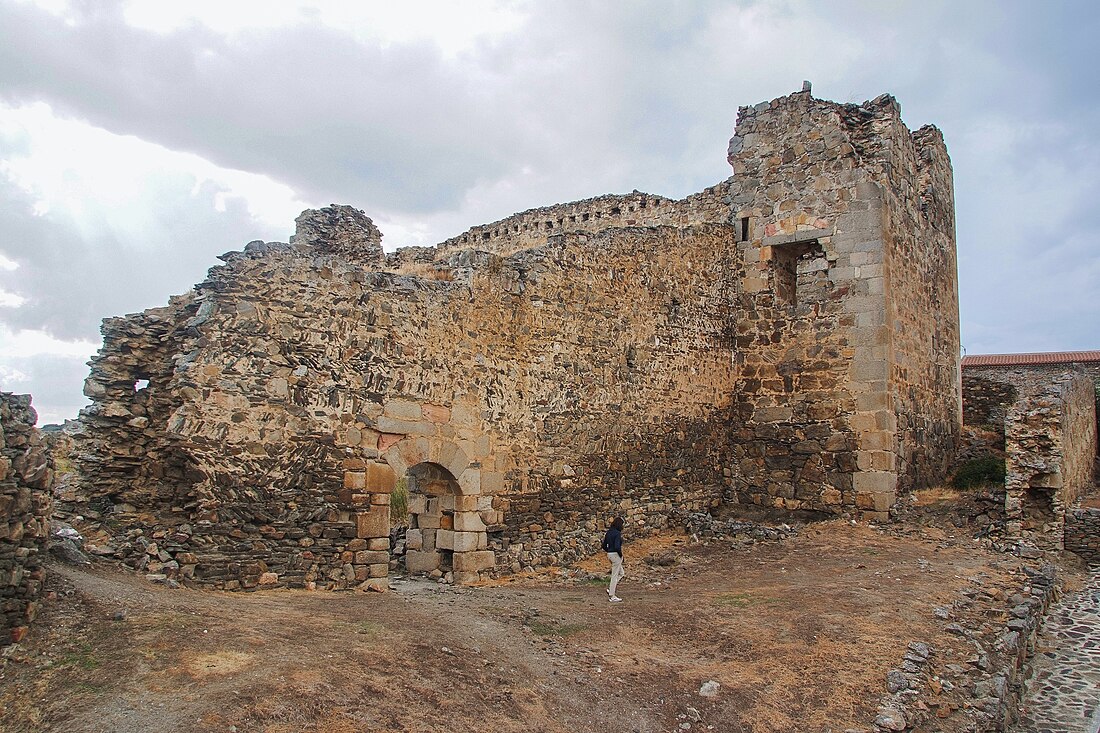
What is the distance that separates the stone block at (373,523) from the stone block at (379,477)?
208mm

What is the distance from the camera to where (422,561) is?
1010 centimetres

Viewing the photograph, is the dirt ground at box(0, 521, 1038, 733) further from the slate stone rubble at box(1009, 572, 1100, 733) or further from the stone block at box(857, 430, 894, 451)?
the stone block at box(857, 430, 894, 451)

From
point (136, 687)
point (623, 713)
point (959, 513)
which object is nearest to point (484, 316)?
point (623, 713)

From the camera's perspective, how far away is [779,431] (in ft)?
44.1

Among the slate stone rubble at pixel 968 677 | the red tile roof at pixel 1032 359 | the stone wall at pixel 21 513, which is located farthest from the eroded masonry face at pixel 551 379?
the red tile roof at pixel 1032 359

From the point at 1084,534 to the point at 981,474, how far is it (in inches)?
80.4

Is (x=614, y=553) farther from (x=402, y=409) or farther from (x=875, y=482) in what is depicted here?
(x=875, y=482)

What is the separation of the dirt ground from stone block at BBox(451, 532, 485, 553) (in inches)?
22.3

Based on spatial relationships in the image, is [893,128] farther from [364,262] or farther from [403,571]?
[403,571]

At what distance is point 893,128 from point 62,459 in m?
14.0

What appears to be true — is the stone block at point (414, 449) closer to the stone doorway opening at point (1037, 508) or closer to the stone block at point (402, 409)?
the stone block at point (402, 409)

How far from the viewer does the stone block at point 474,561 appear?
9.81 metres

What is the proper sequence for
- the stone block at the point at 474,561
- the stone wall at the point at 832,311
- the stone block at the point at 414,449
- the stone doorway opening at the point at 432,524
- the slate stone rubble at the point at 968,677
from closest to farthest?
1. the slate stone rubble at the point at 968,677
2. the stone block at the point at 414,449
3. the stone block at the point at 474,561
4. the stone doorway opening at the point at 432,524
5. the stone wall at the point at 832,311

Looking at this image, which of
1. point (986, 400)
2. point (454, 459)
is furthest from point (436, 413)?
point (986, 400)
